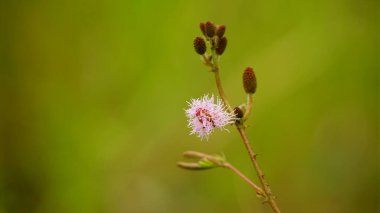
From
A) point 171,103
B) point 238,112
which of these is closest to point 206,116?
point 238,112

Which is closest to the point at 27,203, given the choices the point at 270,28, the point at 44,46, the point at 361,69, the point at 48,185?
the point at 48,185

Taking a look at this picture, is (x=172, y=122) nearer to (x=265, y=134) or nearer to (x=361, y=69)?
(x=265, y=134)

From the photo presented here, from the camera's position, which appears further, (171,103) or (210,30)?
(171,103)

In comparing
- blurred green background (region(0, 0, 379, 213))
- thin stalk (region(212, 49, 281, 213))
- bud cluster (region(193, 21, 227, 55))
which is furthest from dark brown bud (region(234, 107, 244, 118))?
blurred green background (region(0, 0, 379, 213))

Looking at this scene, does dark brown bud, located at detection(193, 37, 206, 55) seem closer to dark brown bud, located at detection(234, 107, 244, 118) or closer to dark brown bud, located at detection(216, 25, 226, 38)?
dark brown bud, located at detection(216, 25, 226, 38)

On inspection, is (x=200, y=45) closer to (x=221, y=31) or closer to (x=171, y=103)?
(x=221, y=31)

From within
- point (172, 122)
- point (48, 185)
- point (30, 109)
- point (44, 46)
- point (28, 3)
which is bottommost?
point (48, 185)

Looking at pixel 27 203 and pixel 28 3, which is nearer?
pixel 27 203
